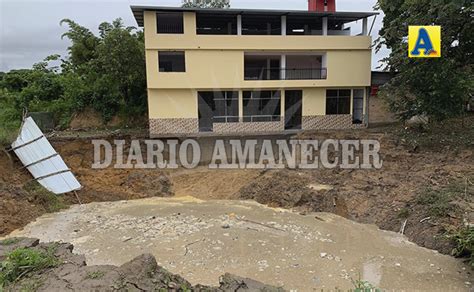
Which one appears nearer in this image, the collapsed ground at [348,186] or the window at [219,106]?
the collapsed ground at [348,186]

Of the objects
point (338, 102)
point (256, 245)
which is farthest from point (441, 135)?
point (256, 245)

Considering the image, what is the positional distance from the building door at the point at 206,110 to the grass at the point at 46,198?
341 inches

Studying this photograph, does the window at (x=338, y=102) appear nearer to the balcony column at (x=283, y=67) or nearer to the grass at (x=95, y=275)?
the balcony column at (x=283, y=67)

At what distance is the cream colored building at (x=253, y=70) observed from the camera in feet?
60.5

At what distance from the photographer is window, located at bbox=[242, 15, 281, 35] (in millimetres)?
20484

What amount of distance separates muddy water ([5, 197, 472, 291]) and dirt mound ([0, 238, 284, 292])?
87.1 inches

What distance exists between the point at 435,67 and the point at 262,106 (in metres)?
9.01

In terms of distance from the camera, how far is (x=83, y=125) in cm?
2027

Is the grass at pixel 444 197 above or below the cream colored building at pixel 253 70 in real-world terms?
below

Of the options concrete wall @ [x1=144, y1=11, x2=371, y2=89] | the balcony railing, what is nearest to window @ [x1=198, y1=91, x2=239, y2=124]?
concrete wall @ [x1=144, y1=11, x2=371, y2=89]

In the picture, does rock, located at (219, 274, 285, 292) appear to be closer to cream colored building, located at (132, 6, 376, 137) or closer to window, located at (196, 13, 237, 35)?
cream colored building, located at (132, 6, 376, 137)

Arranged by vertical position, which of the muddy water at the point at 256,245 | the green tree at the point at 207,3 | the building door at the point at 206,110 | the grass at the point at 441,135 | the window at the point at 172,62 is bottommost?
the muddy water at the point at 256,245

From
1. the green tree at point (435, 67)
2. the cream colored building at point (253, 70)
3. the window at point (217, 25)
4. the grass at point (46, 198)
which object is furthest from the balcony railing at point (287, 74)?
the grass at point (46, 198)

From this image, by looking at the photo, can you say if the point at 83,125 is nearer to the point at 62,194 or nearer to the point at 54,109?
the point at 54,109
